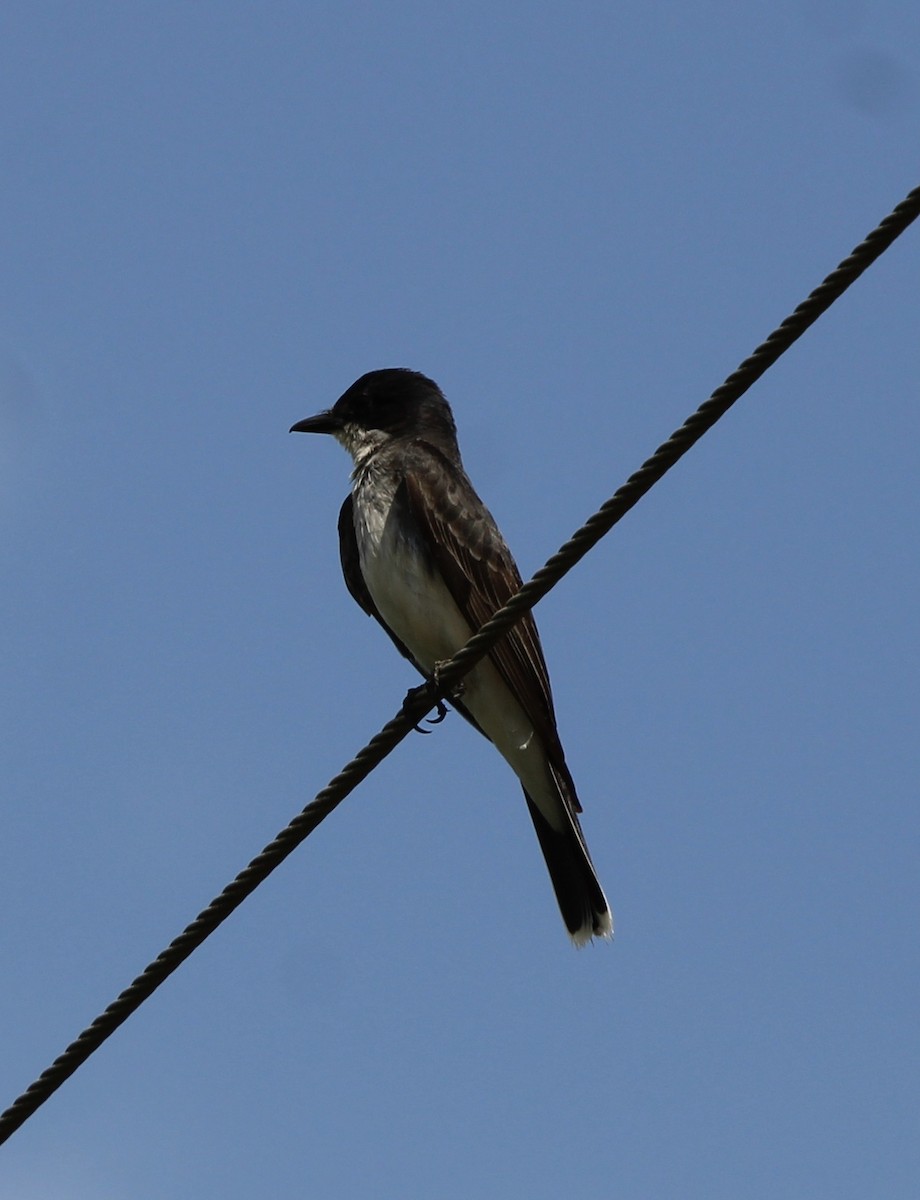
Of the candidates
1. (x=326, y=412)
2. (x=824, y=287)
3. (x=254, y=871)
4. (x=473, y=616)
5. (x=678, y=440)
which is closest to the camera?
(x=824, y=287)

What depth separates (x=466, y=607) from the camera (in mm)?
7961

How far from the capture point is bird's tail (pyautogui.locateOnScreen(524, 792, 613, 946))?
806 cm

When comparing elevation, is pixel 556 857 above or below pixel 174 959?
above

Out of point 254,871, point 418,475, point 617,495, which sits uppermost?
point 418,475

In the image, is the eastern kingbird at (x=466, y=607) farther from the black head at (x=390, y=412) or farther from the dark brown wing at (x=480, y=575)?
the black head at (x=390, y=412)

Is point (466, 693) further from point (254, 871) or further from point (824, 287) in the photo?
point (824, 287)

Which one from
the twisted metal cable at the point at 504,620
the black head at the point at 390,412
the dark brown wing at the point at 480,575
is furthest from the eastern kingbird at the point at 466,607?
the twisted metal cable at the point at 504,620

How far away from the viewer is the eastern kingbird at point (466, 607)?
7957 millimetres

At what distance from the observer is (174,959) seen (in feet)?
16.4

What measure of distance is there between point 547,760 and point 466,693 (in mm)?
487

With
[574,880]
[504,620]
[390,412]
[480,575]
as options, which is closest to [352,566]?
[480,575]

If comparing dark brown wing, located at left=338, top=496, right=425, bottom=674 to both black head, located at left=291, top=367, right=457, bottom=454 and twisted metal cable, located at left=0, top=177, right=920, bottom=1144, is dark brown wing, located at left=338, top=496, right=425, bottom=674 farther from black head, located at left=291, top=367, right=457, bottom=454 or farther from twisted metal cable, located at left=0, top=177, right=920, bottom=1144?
twisted metal cable, located at left=0, top=177, right=920, bottom=1144

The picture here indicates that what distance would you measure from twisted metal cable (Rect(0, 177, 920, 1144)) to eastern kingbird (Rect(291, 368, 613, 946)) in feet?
7.90

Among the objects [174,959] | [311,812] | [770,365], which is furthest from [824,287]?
[174,959]
